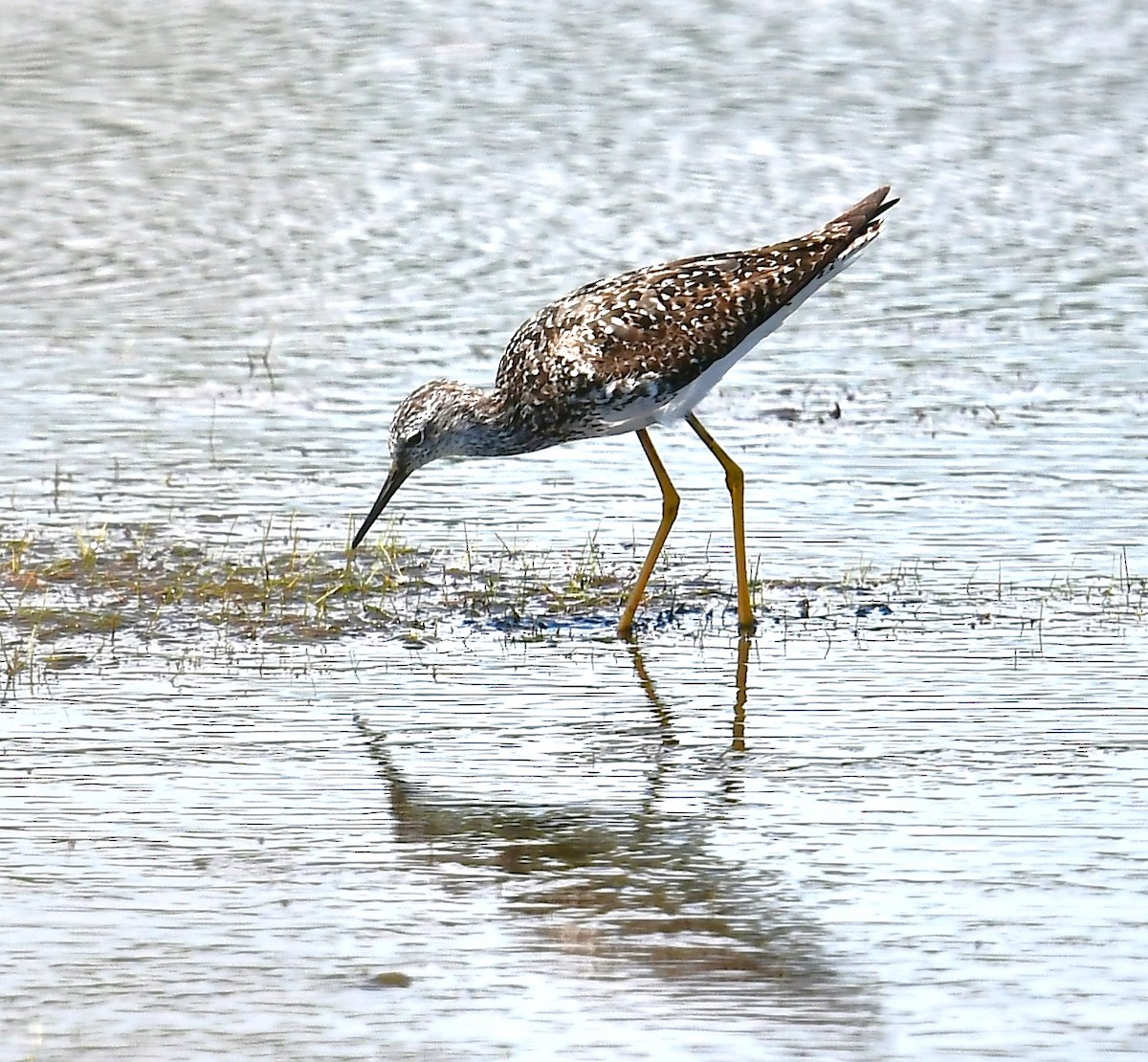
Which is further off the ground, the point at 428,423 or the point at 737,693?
the point at 428,423

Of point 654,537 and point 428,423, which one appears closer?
point 428,423

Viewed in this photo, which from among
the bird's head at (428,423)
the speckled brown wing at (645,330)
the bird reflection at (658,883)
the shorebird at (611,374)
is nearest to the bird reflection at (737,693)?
the bird reflection at (658,883)

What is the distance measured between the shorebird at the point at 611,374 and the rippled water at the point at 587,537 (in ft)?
1.62

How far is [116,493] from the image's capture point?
34.9 feet

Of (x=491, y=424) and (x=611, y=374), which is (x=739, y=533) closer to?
(x=611, y=374)

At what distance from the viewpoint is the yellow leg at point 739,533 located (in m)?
8.72

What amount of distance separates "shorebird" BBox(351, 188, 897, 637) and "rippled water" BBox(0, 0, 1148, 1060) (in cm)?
49

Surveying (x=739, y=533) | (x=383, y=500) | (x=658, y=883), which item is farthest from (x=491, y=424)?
(x=658, y=883)

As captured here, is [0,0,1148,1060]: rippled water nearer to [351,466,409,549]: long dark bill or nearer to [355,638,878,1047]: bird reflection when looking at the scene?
[355,638,878,1047]: bird reflection

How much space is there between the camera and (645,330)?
9406 millimetres

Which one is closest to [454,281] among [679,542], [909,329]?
[909,329]

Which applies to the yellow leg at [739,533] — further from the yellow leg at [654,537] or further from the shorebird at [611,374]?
the yellow leg at [654,537]

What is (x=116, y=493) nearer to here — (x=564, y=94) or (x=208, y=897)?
(x=208, y=897)

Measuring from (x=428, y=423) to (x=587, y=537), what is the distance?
0.90 m
